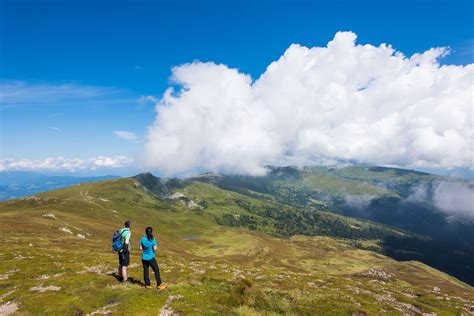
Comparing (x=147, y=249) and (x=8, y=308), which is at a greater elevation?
(x=147, y=249)

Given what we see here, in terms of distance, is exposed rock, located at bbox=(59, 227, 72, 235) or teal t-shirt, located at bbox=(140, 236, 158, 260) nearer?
teal t-shirt, located at bbox=(140, 236, 158, 260)

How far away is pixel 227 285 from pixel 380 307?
1610 centimetres

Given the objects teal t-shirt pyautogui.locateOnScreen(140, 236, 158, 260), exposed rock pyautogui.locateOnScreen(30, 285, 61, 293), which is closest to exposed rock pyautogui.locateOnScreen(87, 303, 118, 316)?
teal t-shirt pyautogui.locateOnScreen(140, 236, 158, 260)

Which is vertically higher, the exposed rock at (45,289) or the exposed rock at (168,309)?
the exposed rock at (168,309)

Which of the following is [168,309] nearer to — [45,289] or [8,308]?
[8,308]

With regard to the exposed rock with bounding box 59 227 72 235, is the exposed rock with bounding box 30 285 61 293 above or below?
above

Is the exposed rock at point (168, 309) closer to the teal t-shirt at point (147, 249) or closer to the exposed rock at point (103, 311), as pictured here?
the exposed rock at point (103, 311)

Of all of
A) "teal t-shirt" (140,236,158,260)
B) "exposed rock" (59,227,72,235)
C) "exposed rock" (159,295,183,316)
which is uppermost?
"teal t-shirt" (140,236,158,260)

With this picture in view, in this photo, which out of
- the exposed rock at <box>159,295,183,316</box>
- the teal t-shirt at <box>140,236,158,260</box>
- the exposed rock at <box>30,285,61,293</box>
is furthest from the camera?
the exposed rock at <box>30,285,61,293</box>

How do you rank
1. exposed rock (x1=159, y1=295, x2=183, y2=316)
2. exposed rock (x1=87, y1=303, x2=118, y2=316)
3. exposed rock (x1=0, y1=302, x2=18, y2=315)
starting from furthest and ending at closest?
exposed rock (x1=0, y1=302, x2=18, y2=315), exposed rock (x1=87, y1=303, x2=118, y2=316), exposed rock (x1=159, y1=295, x2=183, y2=316)

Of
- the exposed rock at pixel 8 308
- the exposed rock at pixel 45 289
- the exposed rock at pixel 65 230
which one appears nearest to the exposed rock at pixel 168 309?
the exposed rock at pixel 8 308

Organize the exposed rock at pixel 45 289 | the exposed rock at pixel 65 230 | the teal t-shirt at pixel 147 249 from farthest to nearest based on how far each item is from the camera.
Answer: the exposed rock at pixel 65 230 → the exposed rock at pixel 45 289 → the teal t-shirt at pixel 147 249

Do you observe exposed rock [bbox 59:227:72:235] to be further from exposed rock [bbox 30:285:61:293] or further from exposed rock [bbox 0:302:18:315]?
exposed rock [bbox 0:302:18:315]

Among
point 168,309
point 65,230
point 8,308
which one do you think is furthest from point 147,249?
point 65,230
